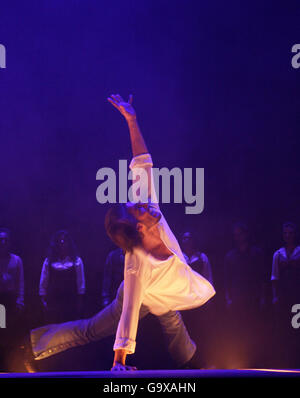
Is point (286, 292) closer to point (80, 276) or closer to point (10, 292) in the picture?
point (80, 276)

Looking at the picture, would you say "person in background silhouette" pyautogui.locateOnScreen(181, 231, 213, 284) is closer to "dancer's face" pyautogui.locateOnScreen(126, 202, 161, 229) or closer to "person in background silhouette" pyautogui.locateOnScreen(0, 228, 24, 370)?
"dancer's face" pyautogui.locateOnScreen(126, 202, 161, 229)

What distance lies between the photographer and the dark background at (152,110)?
13.5ft

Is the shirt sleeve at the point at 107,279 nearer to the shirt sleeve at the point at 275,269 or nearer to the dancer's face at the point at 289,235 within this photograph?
the shirt sleeve at the point at 275,269

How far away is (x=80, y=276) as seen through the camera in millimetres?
3988

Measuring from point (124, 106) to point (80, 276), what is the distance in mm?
1563

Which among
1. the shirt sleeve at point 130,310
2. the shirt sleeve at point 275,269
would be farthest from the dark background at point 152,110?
the shirt sleeve at point 130,310

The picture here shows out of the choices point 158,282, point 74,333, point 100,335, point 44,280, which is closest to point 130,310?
point 158,282

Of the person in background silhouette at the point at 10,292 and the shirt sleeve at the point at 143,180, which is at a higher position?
the shirt sleeve at the point at 143,180

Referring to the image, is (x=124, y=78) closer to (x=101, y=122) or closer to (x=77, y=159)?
(x=101, y=122)
